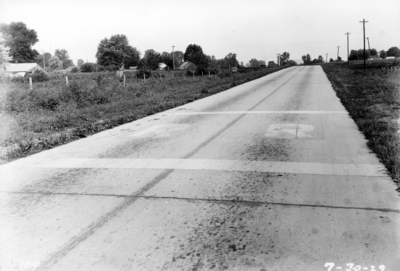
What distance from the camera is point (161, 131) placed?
28.2 ft

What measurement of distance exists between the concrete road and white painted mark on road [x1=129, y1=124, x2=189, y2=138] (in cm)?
74

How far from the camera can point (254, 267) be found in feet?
8.99

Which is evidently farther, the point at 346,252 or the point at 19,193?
the point at 19,193

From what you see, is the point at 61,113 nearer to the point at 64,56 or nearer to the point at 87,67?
the point at 87,67

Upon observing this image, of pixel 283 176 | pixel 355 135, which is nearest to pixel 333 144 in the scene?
pixel 355 135

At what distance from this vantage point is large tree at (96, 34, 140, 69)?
332ft

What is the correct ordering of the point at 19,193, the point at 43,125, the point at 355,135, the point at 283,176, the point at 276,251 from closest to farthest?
the point at 276,251 < the point at 19,193 < the point at 283,176 < the point at 355,135 < the point at 43,125

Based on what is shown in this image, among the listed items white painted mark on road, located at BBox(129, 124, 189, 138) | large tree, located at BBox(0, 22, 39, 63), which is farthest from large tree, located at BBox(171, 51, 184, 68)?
white painted mark on road, located at BBox(129, 124, 189, 138)

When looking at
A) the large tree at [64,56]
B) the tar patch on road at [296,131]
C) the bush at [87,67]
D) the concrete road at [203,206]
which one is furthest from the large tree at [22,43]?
the concrete road at [203,206]

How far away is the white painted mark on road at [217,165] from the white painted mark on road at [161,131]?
6.88 feet

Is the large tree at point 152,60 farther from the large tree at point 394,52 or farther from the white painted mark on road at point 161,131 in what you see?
the large tree at point 394,52

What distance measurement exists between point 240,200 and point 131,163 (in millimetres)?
2398

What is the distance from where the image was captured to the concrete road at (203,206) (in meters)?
2.91

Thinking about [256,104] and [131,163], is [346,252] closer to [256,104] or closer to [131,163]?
[131,163]
